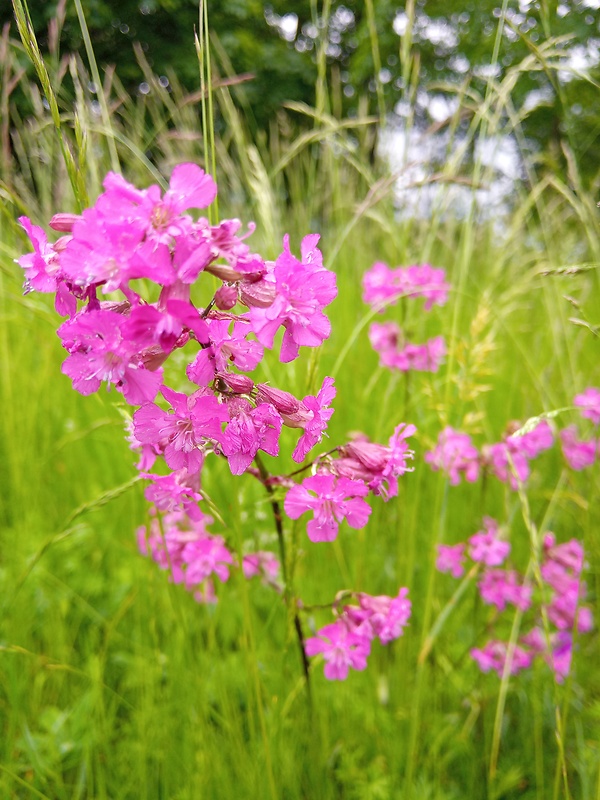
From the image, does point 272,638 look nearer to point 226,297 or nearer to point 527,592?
point 527,592

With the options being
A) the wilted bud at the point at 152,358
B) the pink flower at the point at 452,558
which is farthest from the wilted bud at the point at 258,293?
the pink flower at the point at 452,558

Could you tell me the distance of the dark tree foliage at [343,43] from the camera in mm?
2490

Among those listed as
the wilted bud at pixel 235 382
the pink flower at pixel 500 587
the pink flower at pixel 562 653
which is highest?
the wilted bud at pixel 235 382

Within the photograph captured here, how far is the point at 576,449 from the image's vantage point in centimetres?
161

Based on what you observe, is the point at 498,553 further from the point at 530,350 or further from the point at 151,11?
the point at 151,11

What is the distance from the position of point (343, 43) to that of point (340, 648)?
9932 millimetres

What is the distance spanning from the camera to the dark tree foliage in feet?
8.17

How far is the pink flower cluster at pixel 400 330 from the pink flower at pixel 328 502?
0.84m

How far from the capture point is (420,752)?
1354 millimetres

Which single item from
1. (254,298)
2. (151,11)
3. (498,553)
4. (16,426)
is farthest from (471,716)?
(151,11)

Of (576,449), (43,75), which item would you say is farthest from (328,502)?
(576,449)

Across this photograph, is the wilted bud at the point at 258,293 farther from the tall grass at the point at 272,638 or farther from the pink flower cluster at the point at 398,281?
the pink flower cluster at the point at 398,281

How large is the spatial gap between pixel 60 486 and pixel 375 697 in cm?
129

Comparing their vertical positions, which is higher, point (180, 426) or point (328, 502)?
point (180, 426)
